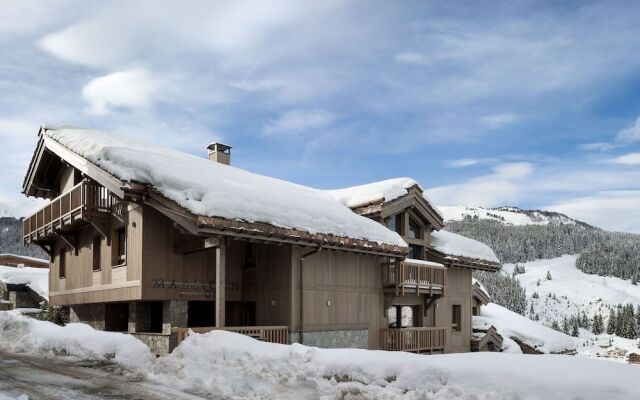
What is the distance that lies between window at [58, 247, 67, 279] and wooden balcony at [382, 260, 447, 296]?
Answer: 1283 cm

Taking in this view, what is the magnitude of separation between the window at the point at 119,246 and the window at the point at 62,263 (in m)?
6.02

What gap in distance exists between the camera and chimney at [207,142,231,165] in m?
26.5

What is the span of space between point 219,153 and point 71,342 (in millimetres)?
12721

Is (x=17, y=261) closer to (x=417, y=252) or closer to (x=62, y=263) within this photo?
(x=62, y=263)

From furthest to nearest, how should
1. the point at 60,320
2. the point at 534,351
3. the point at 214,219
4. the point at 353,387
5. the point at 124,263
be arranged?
the point at 534,351
the point at 60,320
the point at 124,263
the point at 214,219
the point at 353,387

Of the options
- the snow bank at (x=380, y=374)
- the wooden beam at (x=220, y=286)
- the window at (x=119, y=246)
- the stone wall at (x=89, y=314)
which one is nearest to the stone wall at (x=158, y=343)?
the wooden beam at (x=220, y=286)

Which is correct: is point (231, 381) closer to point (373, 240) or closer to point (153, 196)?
point (153, 196)

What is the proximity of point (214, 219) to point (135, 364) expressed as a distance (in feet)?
13.0

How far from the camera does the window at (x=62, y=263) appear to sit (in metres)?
24.0

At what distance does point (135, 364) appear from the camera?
525 inches

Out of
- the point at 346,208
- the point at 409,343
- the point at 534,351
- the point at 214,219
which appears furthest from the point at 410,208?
the point at 534,351

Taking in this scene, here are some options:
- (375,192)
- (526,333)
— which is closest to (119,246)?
(375,192)

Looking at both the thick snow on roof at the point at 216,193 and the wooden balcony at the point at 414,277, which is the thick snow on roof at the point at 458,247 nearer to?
the wooden balcony at the point at 414,277

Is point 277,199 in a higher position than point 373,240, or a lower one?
higher
